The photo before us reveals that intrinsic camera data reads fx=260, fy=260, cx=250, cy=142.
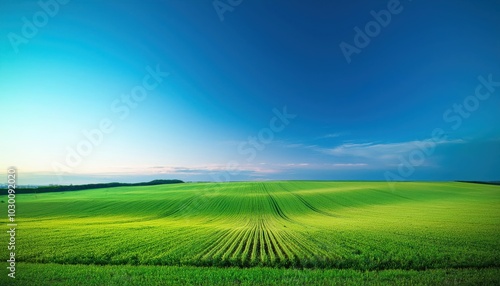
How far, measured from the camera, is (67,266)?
51.9 feet

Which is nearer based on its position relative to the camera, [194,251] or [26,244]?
[194,251]

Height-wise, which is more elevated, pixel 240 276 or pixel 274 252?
pixel 240 276

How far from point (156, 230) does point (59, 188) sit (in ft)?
255

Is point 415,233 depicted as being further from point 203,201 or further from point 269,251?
point 203,201

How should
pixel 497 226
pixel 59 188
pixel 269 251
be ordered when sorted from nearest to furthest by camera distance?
pixel 269 251, pixel 497 226, pixel 59 188

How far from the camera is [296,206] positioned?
48031mm

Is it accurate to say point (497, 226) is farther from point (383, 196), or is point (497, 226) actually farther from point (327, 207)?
point (383, 196)

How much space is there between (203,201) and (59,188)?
59299 mm

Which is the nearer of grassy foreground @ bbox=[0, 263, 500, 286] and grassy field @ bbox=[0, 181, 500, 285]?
grassy foreground @ bbox=[0, 263, 500, 286]

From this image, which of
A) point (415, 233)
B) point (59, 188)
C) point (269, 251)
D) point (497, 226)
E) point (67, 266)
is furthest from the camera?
point (59, 188)

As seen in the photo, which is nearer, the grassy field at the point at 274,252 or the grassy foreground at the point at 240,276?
the grassy foreground at the point at 240,276

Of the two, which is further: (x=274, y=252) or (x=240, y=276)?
(x=274, y=252)

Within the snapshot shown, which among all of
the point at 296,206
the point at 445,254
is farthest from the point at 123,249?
the point at 296,206

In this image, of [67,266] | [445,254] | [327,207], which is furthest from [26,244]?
[327,207]
